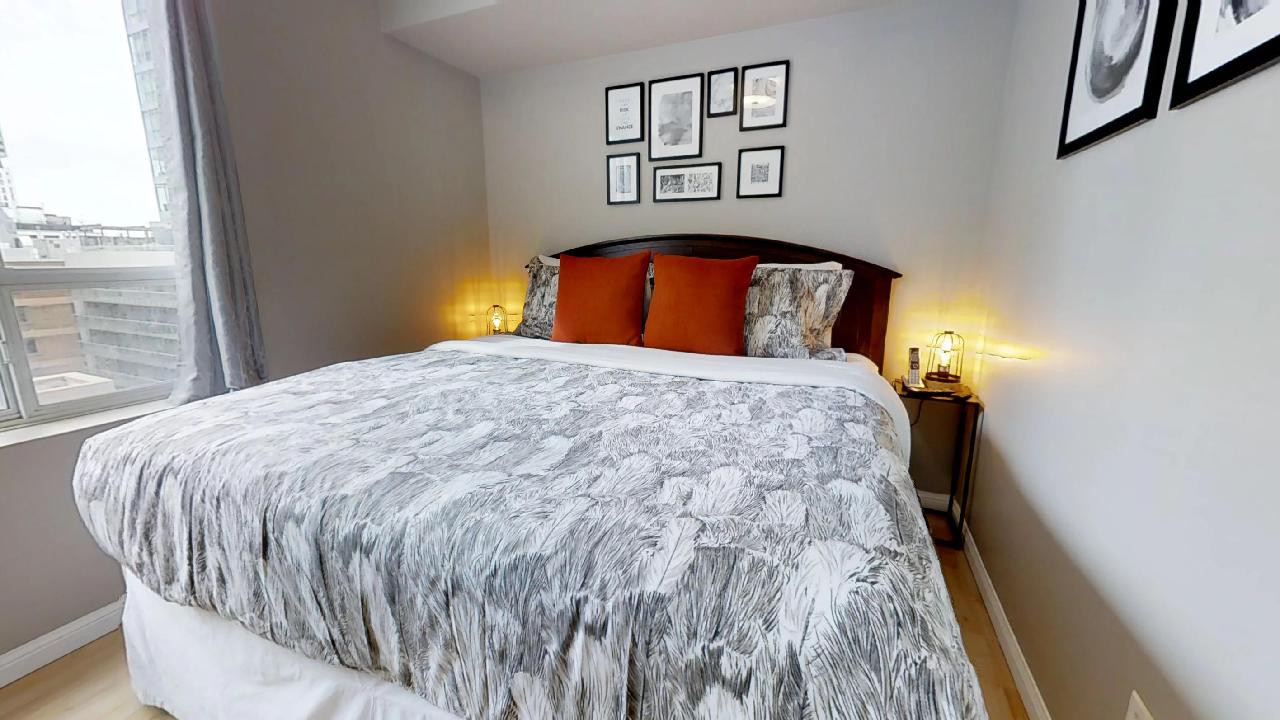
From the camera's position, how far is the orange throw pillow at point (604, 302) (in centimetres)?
242

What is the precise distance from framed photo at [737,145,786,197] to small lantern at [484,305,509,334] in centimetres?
170

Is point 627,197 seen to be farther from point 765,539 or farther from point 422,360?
point 765,539

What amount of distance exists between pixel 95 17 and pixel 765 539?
2680mm

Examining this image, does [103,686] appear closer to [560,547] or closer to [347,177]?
[560,547]

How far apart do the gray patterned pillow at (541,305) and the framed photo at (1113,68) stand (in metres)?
2.12

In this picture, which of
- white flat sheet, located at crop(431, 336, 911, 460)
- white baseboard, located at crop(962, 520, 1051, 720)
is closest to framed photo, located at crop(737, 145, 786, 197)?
white flat sheet, located at crop(431, 336, 911, 460)

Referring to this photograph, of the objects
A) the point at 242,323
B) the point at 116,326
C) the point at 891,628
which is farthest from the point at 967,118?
the point at 116,326

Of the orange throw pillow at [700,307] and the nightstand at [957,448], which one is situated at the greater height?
the orange throw pillow at [700,307]

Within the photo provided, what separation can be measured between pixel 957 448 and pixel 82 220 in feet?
11.8

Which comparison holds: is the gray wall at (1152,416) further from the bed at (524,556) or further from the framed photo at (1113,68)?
the bed at (524,556)

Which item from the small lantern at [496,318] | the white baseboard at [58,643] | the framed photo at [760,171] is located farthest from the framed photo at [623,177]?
the white baseboard at [58,643]

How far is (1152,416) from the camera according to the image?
36.4 inches

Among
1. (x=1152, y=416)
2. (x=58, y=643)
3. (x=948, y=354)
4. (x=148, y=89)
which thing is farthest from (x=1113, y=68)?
(x=58, y=643)

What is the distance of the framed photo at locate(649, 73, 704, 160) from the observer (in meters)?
2.67
